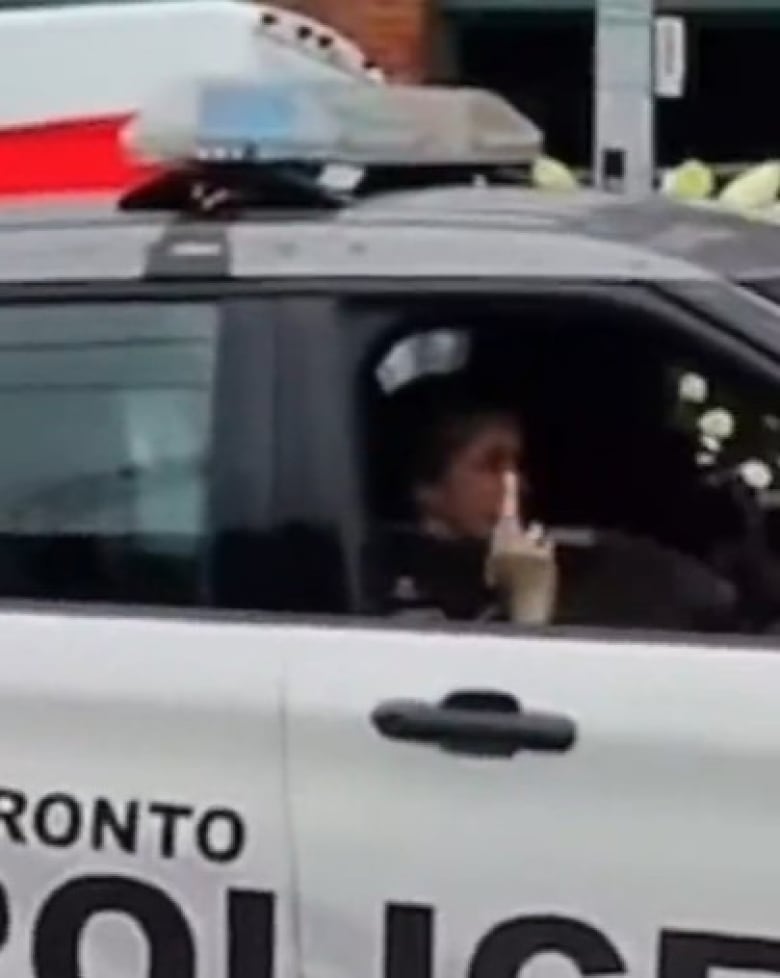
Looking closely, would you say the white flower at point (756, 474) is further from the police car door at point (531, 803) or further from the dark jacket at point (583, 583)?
the police car door at point (531, 803)

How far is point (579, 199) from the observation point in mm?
4793

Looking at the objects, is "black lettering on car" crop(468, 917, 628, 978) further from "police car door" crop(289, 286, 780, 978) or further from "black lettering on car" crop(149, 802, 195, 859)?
"black lettering on car" crop(149, 802, 195, 859)

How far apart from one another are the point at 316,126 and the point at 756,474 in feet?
2.41

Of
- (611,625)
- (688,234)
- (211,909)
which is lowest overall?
(211,909)

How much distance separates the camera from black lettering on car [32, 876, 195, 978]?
4.30 m

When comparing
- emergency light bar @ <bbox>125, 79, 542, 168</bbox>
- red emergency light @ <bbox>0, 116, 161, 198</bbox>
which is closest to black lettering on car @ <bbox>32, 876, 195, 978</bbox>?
emergency light bar @ <bbox>125, 79, 542, 168</bbox>

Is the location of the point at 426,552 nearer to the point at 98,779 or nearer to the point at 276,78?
the point at 98,779

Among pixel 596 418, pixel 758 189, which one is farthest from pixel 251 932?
pixel 758 189

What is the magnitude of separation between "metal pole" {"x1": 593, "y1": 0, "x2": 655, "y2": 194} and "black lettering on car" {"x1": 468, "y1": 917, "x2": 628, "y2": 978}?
6186mm

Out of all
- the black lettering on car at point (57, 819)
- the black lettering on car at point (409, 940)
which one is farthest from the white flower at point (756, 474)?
the black lettering on car at point (57, 819)

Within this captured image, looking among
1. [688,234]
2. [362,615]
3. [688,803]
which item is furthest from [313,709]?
[688,234]

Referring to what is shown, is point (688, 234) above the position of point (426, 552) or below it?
above

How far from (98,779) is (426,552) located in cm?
49

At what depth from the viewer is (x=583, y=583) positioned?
438 cm
